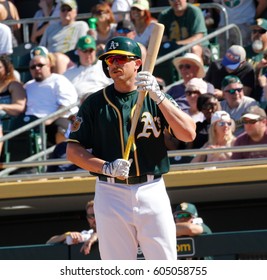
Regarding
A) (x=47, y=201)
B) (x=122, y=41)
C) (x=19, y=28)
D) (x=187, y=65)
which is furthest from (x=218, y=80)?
(x=122, y=41)

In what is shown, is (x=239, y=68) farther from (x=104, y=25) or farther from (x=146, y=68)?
(x=146, y=68)

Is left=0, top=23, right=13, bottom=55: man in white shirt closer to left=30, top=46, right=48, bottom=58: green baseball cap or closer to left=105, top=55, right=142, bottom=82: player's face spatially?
left=30, top=46, right=48, bottom=58: green baseball cap

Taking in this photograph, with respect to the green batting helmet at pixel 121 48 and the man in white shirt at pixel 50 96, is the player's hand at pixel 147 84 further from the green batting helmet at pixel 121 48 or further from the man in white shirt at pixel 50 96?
the man in white shirt at pixel 50 96

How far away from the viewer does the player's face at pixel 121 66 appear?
625 centimetres

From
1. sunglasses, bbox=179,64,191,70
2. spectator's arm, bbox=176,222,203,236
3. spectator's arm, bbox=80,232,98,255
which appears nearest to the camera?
spectator's arm, bbox=176,222,203,236

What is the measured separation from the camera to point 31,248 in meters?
9.67

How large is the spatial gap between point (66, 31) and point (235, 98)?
10.3 ft

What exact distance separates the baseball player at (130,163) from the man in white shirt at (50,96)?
4.77m

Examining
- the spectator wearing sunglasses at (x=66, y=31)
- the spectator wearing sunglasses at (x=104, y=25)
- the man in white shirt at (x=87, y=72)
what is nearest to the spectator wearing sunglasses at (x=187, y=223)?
the man in white shirt at (x=87, y=72)

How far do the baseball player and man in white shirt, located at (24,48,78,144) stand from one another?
477cm

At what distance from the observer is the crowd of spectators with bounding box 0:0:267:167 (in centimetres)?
1048

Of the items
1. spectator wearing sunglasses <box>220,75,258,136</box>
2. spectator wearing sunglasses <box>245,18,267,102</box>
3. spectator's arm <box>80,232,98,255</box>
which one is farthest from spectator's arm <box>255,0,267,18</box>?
spectator's arm <box>80,232,98,255</box>

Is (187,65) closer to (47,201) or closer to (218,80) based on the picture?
(218,80)

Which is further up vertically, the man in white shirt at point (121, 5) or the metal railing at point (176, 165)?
the man in white shirt at point (121, 5)
